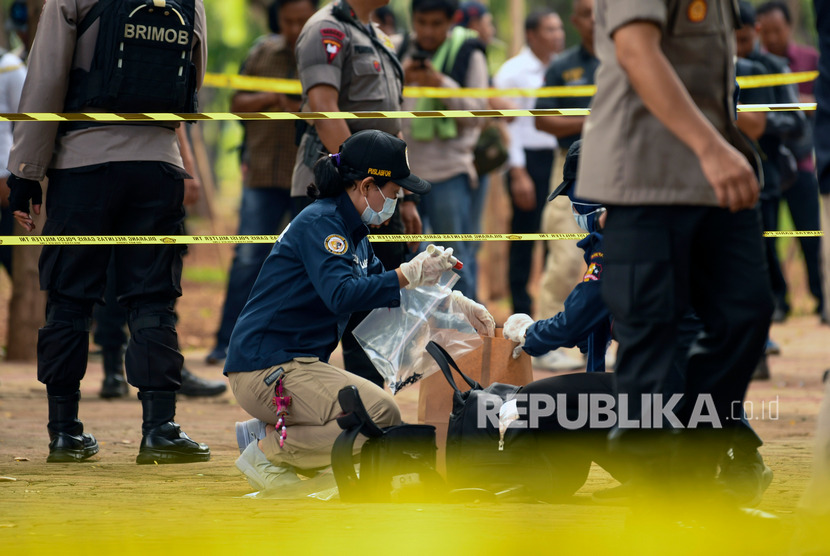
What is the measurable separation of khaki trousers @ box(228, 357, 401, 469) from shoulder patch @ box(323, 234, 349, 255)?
41 centimetres

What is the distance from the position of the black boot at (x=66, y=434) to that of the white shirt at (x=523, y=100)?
5.19 m

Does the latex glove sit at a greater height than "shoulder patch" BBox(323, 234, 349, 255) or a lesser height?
lesser

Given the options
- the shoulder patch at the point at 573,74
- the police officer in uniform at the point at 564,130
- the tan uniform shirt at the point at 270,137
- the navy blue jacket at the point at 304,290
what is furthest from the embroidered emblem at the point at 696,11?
the shoulder patch at the point at 573,74

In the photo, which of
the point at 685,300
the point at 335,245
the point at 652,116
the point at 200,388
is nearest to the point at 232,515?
the point at 335,245

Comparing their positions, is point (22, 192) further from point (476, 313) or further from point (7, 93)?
point (7, 93)

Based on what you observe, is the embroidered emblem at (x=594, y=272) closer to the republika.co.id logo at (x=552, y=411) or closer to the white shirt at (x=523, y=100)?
the republika.co.id logo at (x=552, y=411)

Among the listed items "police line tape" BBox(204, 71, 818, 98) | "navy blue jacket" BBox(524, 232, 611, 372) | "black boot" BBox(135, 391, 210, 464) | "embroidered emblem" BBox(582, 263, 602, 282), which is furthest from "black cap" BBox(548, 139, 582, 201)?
"police line tape" BBox(204, 71, 818, 98)

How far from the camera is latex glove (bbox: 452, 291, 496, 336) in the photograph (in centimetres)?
468

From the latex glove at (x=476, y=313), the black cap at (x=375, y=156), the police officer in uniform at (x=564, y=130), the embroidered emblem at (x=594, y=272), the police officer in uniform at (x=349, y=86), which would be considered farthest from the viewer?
the police officer in uniform at (x=564, y=130)

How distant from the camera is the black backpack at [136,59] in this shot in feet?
16.5

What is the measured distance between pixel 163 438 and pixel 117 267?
2.43 feet

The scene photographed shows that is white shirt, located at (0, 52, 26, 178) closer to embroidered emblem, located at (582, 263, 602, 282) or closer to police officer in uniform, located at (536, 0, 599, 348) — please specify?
police officer in uniform, located at (536, 0, 599, 348)

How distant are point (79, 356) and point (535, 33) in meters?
6.31

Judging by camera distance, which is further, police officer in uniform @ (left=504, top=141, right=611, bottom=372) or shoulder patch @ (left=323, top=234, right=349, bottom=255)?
shoulder patch @ (left=323, top=234, right=349, bottom=255)
